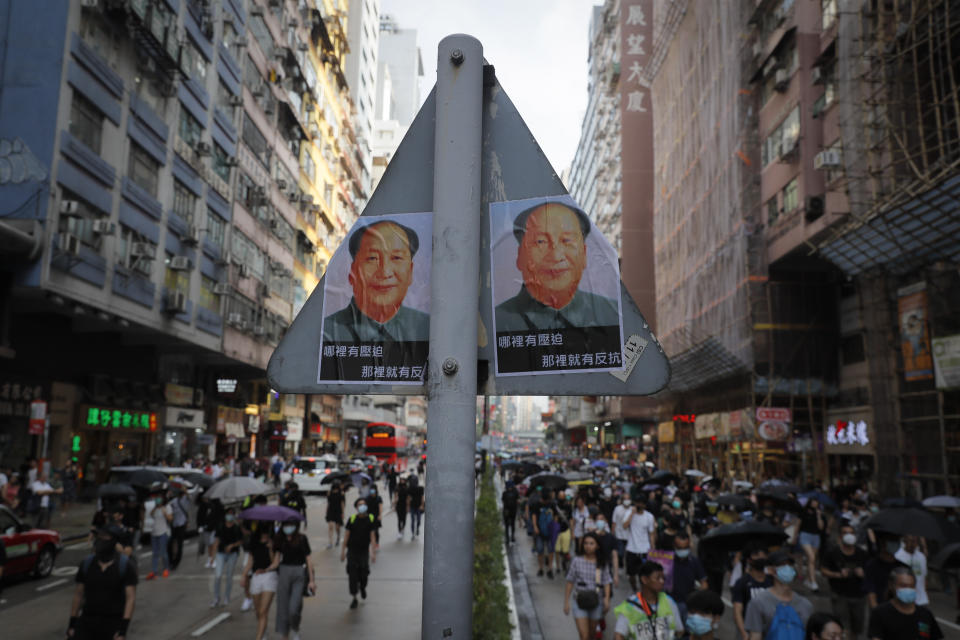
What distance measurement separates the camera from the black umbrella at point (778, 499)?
53.4 ft

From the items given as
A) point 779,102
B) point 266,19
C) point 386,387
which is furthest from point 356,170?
point 386,387

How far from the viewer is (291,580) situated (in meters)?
9.52

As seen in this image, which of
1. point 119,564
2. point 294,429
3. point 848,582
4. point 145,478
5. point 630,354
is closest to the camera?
point 630,354

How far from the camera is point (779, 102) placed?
33000 millimetres

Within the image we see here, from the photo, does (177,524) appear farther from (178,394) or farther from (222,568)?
(178,394)

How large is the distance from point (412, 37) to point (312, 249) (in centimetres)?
11316

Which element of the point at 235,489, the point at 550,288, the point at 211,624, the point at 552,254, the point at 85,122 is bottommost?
the point at 211,624

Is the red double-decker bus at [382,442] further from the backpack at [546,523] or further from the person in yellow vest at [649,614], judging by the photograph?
the person in yellow vest at [649,614]

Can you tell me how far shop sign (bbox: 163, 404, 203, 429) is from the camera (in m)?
34.2

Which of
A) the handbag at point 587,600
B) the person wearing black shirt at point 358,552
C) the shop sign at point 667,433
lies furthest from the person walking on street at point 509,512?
the shop sign at point 667,433

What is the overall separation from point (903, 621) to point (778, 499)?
11.9 meters

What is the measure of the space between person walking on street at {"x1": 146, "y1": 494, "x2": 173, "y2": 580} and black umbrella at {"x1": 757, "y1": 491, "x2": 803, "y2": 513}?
39.8ft

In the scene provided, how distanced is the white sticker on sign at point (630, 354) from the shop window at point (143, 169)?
88.4 feet

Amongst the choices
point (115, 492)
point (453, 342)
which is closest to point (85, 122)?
point (115, 492)
